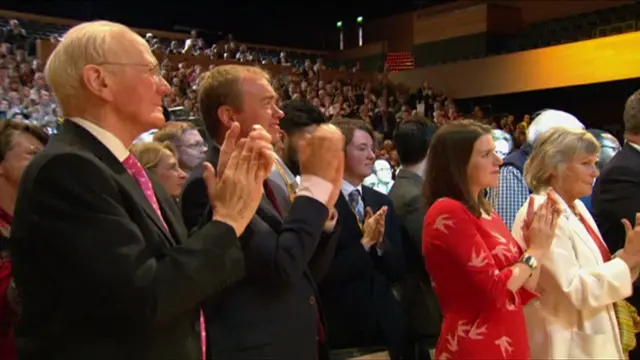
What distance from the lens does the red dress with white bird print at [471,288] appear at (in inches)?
70.8

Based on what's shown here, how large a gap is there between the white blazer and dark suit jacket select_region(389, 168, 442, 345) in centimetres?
58

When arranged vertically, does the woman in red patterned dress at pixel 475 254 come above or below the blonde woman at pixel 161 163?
below

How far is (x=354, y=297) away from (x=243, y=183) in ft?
4.36

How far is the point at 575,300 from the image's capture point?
6.57ft

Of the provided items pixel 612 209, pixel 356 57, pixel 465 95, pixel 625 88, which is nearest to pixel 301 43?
pixel 356 57

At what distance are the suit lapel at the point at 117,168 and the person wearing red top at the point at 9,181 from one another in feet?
2.30

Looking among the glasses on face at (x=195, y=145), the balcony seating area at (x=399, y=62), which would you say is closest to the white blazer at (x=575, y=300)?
the glasses on face at (x=195, y=145)

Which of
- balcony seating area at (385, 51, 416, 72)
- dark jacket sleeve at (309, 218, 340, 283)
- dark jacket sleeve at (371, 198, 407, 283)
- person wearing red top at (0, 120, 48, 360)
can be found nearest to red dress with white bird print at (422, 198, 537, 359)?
dark jacket sleeve at (309, 218, 340, 283)

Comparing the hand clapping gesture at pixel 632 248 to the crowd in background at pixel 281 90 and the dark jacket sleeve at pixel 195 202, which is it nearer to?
the dark jacket sleeve at pixel 195 202

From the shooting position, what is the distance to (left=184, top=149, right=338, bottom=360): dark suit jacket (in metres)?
1.41

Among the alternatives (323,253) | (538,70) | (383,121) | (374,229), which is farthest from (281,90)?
(538,70)

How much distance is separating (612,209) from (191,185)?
1684 millimetres

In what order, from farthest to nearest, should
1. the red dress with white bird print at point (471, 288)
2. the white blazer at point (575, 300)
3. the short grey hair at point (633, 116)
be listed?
the short grey hair at point (633, 116) → the white blazer at point (575, 300) → the red dress with white bird print at point (471, 288)

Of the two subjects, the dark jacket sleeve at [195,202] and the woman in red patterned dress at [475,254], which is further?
the woman in red patterned dress at [475,254]
